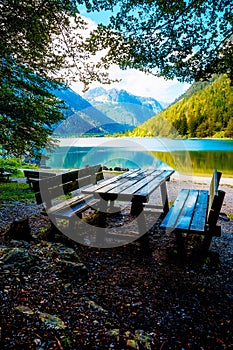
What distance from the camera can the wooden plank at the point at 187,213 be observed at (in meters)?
3.51

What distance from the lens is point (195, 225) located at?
3504 millimetres

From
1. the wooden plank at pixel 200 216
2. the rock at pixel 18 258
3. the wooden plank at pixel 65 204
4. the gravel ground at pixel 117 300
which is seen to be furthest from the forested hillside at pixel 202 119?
the rock at pixel 18 258

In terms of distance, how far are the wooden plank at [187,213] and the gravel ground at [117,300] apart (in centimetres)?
70

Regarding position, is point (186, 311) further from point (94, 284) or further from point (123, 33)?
point (123, 33)

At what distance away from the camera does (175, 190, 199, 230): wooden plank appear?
351 cm

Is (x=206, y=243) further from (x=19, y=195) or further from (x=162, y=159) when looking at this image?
(x=162, y=159)

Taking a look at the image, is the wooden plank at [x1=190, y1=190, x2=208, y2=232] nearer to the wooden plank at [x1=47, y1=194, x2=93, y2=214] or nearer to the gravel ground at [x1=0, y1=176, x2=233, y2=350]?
the gravel ground at [x1=0, y1=176, x2=233, y2=350]

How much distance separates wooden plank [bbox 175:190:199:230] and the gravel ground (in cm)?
70

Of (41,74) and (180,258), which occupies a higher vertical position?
(41,74)

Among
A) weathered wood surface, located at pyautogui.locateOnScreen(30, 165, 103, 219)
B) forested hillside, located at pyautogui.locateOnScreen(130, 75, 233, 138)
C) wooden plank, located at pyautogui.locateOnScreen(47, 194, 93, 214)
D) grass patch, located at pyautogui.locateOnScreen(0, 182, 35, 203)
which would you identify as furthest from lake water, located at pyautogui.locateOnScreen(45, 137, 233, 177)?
forested hillside, located at pyautogui.locateOnScreen(130, 75, 233, 138)

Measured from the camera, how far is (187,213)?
4051 mm

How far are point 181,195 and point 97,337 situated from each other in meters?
3.85

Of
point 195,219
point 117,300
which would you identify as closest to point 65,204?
point 117,300

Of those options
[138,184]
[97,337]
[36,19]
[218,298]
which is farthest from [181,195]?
[36,19]
